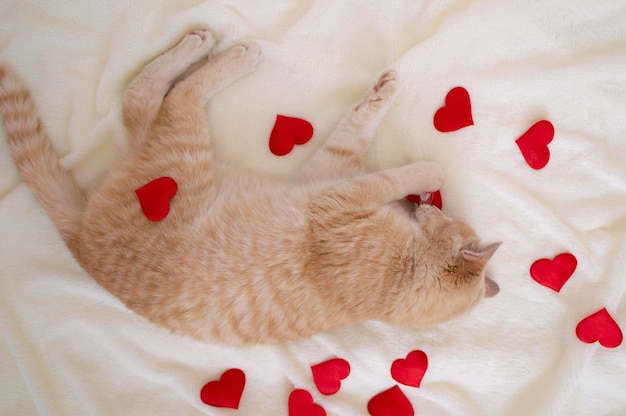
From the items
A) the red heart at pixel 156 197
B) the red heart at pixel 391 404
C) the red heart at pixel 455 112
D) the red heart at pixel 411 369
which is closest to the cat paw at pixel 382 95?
the red heart at pixel 455 112

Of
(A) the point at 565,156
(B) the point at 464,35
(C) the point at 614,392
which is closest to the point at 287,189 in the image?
(B) the point at 464,35

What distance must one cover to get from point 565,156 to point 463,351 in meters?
0.94

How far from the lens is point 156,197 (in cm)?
183

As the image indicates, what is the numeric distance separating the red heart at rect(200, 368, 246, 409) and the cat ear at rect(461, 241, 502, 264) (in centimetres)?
106

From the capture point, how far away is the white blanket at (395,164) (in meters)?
2.07

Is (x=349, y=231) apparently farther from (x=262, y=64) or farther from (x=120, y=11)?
(x=120, y=11)

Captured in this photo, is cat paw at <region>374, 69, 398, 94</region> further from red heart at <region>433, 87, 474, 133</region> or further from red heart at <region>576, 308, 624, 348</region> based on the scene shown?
red heart at <region>576, 308, 624, 348</region>

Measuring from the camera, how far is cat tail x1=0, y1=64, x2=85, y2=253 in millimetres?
1951

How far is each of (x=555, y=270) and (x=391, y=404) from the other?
88cm

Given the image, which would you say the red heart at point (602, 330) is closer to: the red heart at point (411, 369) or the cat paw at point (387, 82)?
the red heart at point (411, 369)

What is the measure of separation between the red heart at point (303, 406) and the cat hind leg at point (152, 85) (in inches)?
47.2

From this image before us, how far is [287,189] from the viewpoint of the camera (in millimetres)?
2051

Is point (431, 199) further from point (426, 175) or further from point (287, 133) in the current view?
point (287, 133)

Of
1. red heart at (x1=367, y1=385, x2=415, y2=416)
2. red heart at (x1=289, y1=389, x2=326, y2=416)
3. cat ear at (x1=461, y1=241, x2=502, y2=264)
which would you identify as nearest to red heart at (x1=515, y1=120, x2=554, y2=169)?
cat ear at (x1=461, y1=241, x2=502, y2=264)
